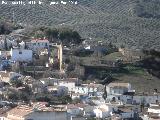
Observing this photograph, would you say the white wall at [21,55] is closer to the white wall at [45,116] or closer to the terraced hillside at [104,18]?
the terraced hillside at [104,18]

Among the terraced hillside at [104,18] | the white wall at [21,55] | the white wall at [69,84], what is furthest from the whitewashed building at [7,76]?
the terraced hillside at [104,18]

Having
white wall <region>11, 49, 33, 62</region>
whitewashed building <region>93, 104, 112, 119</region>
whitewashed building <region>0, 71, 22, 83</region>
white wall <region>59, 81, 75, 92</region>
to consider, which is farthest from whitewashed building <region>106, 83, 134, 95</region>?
white wall <region>11, 49, 33, 62</region>

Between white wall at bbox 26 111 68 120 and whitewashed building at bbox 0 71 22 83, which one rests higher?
whitewashed building at bbox 0 71 22 83

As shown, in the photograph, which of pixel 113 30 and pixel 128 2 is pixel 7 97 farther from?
pixel 128 2

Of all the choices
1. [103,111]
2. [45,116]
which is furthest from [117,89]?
[45,116]

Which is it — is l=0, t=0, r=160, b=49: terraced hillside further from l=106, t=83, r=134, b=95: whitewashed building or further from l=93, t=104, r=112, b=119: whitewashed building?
l=93, t=104, r=112, b=119: whitewashed building

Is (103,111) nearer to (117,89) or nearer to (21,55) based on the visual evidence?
(117,89)
